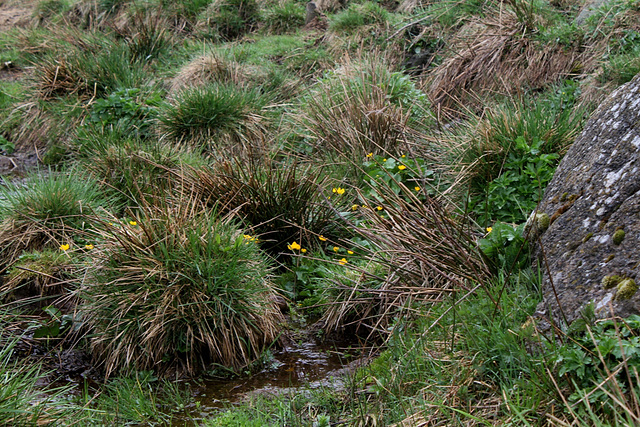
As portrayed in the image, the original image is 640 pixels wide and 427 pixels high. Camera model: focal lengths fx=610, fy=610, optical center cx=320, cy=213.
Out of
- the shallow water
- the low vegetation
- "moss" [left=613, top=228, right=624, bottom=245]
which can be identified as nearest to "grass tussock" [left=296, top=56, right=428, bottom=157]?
the low vegetation

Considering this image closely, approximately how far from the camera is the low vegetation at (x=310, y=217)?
2.83m

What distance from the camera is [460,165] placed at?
501cm

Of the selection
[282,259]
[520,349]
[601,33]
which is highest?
[601,33]

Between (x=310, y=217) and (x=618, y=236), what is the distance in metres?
2.92

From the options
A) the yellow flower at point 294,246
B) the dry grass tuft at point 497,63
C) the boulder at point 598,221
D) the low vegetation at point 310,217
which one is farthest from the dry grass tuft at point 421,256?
the dry grass tuft at point 497,63

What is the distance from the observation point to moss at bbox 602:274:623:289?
243 cm

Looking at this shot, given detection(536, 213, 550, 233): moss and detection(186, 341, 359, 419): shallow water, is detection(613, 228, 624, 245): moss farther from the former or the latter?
detection(186, 341, 359, 419): shallow water

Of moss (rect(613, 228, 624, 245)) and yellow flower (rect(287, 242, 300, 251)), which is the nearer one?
moss (rect(613, 228, 624, 245))

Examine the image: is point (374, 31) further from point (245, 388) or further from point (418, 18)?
point (245, 388)

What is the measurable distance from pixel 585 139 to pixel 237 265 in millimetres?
2236

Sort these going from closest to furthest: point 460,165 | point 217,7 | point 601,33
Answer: point 460,165, point 601,33, point 217,7

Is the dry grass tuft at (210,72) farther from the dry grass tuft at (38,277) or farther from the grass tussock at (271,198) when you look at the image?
the dry grass tuft at (38,277)

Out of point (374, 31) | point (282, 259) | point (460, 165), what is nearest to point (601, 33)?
point (460, 165)

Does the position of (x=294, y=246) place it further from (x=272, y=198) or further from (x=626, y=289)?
(x=626, y=289)
